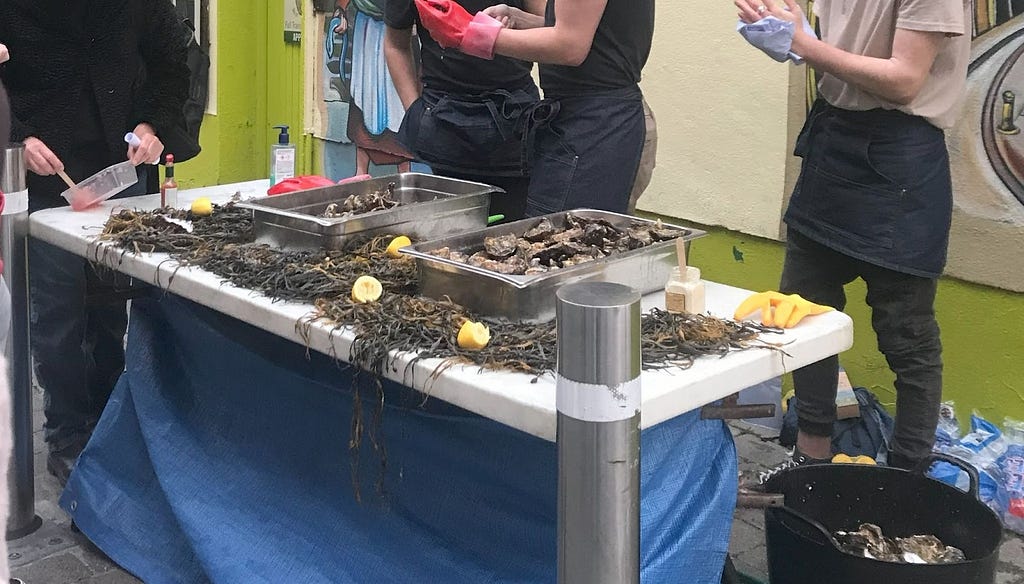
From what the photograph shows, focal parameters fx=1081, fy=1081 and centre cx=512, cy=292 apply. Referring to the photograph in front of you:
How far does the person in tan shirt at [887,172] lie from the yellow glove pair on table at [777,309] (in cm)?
108

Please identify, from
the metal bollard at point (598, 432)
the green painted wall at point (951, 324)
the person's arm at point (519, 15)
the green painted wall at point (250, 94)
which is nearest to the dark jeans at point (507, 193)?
the person's arm at point (519, 15)

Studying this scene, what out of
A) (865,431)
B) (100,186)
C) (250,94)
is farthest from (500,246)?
(250,94)

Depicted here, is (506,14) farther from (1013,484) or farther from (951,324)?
(1013,484)

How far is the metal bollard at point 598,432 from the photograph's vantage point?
1550 mm

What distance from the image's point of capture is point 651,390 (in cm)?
182

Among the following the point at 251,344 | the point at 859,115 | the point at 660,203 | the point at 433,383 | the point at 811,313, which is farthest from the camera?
the point at 660,203

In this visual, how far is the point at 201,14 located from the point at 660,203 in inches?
160

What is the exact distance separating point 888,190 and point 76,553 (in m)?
2.70

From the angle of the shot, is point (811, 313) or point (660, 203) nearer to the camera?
point (811, 313)

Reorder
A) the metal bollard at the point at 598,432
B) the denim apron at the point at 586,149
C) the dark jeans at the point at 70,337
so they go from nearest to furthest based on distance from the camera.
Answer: the metal bollard at the point at 598,432
the denim apron at the point at 586,149
the dark jeans at the point at 70,337

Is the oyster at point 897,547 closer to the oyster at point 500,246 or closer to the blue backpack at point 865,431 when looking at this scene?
the oyster at point 500,246

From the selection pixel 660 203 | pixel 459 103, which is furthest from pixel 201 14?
pixel 459 103

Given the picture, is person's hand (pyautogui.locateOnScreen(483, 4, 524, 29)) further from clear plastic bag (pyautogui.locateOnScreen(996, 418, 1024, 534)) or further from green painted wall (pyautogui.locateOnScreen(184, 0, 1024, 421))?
clear plastic bag (pyautogui.locateOnScreen(996, 418, 1024, 534))

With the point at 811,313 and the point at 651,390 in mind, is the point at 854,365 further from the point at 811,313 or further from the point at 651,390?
the point at 651,390
